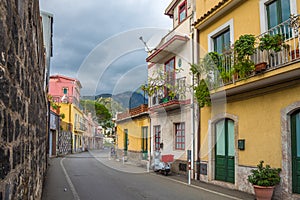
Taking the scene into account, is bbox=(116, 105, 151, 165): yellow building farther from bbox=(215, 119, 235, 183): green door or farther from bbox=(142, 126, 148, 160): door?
bbox=(215, 119, 235, 183): green door

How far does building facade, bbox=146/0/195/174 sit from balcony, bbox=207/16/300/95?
3.99 meters

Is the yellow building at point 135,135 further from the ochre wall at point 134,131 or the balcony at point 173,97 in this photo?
the balcony at point 173,97

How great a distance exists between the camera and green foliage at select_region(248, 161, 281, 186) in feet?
26.5

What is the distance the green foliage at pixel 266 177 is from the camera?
8.08 meters

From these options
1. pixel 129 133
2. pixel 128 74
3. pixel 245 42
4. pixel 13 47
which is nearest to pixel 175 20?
pixel 128 74

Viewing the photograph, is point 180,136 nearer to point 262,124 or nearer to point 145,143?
point 145,143

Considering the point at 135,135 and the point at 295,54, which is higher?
the point at 295,54

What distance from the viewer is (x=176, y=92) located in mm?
14578

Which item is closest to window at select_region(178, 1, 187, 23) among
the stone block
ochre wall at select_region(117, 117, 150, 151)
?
ochre wall at select_region(117, 117, 150, 151)

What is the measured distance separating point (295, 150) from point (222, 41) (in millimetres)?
5474

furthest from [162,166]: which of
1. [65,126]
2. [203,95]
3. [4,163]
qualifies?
[65,126]

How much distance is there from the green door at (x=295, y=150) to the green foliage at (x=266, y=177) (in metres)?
0.41

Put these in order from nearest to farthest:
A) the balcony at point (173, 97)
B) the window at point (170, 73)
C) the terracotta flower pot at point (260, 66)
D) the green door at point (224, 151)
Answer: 1. the terracotta flower pot at point (260, 66)
2. the green door at point (224, 151)
3. the balcony at point (173, 97)
4. the window at point (170, 73)

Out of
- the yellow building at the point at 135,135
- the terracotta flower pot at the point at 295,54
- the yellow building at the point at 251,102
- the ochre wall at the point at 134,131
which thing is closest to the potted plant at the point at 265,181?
the yellow building at the point at 251,102
